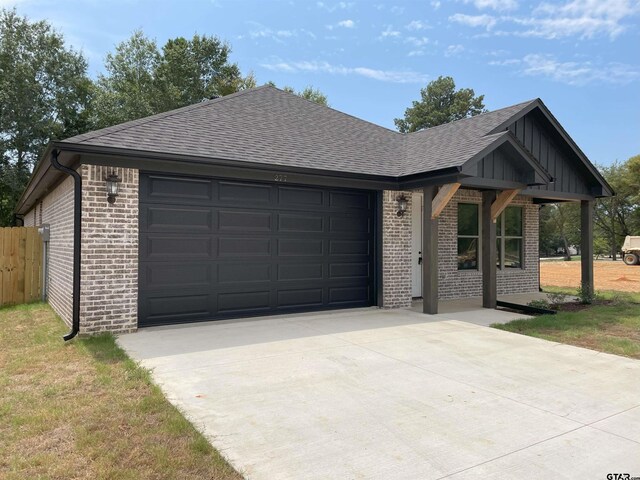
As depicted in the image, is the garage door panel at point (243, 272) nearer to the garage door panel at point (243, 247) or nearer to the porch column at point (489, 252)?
the garage door panel at point (243, 247)

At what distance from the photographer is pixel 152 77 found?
1195 inches

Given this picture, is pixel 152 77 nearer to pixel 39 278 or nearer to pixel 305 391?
pixel 39 278

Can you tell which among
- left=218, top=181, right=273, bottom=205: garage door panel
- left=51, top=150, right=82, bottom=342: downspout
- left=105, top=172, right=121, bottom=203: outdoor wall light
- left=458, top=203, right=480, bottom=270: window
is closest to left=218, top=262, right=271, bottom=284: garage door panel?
left=218, top=181, right=273, bottom=205: garage door panel

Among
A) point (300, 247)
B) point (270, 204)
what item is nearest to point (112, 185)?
point (270, 204)

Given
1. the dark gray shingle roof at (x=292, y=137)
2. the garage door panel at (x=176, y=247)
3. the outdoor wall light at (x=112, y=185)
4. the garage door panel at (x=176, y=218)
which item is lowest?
the garage door panel at (x=176, y=247)

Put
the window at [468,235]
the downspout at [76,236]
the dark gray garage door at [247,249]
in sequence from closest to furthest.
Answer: the downspout at [76,236]
the dark gray garage door at [247,249]
the window at [468,235]

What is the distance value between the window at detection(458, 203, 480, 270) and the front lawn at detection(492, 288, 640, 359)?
297 cm

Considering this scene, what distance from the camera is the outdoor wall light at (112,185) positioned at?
6316 millimetres

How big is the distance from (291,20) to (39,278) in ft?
40.6

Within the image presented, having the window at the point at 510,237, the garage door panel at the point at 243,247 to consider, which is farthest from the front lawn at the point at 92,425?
the window at the point at 510,237

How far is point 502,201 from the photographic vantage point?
9.16 metres

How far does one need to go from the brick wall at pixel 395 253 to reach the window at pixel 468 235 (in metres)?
2.68

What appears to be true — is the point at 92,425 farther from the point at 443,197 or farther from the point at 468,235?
the point at 468,235

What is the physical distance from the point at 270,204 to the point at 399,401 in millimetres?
4875
